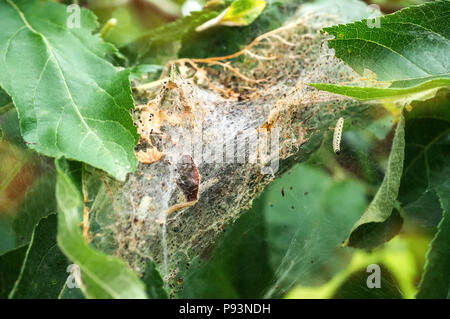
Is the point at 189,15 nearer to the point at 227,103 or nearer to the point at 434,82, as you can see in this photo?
the point at 227,103

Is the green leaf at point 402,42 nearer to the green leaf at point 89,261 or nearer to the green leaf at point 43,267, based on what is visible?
the green leaf at point 89,261

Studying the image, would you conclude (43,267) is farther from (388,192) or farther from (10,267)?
(388,192)

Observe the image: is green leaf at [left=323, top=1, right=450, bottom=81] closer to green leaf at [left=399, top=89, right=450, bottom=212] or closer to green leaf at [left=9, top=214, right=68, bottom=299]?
Result: green leaf at [left=399, top=89, right=450, bottom=212]

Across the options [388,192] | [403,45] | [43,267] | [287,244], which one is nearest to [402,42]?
[403,45]

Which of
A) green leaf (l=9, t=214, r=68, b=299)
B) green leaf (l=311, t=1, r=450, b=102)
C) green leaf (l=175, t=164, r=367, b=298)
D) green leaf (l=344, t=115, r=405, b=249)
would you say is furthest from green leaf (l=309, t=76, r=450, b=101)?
green leaf (l=9, t=214, r=68, b=299)

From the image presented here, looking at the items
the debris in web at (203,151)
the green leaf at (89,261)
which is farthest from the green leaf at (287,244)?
the green leaf at (89,261)
